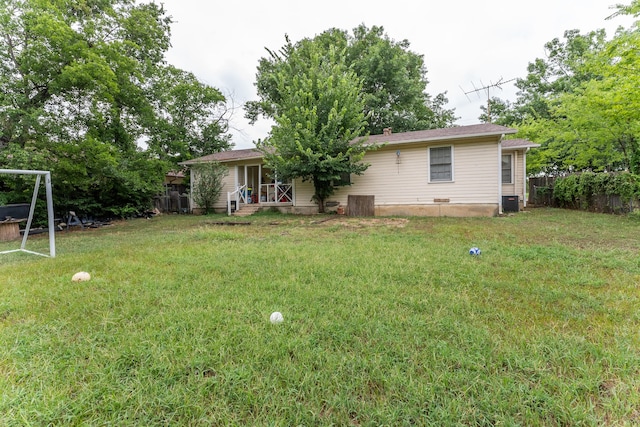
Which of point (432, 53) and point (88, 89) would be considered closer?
point (88, 89)

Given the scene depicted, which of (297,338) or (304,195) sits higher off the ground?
(304,195)

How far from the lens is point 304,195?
39.2ft

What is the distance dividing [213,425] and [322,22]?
2173 centimetres

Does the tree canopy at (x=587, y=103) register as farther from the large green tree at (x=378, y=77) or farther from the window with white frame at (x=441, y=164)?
the large green tree at (x=378, y=77)

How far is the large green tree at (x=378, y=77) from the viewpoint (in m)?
17.3

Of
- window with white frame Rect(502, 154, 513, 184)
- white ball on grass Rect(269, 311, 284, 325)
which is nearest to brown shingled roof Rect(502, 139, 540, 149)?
window with white frame Rect(502, 154, 513, 184)

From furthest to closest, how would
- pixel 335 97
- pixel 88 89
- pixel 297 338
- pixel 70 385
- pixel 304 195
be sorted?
pixel 304 195 → pixel 335 97 → pixel 88 89 → pixel 297 338 → pixel 70 385

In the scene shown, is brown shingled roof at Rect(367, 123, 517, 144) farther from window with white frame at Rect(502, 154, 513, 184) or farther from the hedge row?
the hedge row

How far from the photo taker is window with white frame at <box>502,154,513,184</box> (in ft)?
38.9

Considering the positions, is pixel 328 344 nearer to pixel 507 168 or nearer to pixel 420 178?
pixel 420 178

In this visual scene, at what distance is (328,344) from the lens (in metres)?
1.84

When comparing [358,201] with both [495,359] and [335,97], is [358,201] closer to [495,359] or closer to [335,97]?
[335,97]

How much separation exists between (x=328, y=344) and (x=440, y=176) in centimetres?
924

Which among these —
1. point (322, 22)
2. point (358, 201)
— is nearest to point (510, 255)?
point (358, 201)
